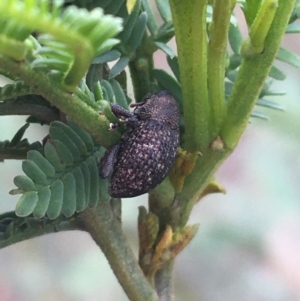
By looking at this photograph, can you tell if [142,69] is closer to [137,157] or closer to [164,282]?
[137,157]

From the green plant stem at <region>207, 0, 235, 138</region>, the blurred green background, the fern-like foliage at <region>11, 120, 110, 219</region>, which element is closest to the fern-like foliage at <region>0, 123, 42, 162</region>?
the fern-like foliage at <region>11, 120, 110, 219</region>

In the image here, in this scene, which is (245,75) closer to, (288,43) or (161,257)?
(161,257)

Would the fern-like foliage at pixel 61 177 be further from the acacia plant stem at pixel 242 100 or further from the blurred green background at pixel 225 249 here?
the blurred green background at pixel 225 249

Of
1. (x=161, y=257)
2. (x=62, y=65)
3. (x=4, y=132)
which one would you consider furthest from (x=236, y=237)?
(x=62, y=65)

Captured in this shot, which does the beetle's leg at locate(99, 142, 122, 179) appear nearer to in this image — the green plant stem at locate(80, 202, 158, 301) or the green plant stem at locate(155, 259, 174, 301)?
the green plant stem at locate(80, 202, 158, 301)

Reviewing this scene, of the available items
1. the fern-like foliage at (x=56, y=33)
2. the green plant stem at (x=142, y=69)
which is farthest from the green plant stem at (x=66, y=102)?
the green plant stem at (x=142, y=69)

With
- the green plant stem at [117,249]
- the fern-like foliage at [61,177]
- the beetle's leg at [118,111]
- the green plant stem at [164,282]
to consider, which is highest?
the beetle's leg at [118,111]
